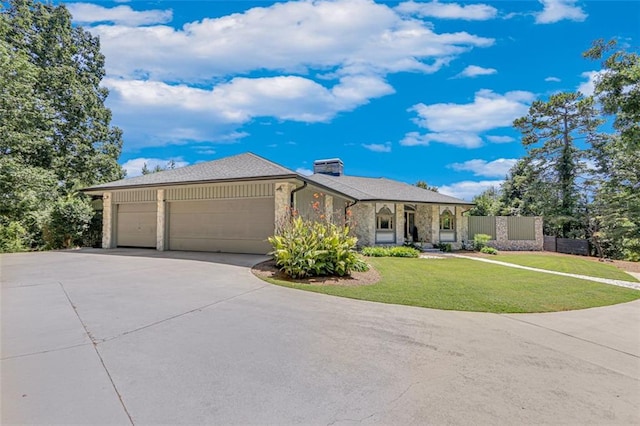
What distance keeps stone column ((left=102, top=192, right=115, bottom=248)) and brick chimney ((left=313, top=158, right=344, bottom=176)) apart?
1328cm

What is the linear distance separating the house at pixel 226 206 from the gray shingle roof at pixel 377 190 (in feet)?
0.68

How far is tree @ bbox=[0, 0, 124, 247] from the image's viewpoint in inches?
595

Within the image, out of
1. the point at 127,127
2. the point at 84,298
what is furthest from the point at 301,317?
the point at 127,127

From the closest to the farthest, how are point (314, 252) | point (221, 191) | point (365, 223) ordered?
point (314, 252)
point (221, 191)
point (365, 223)

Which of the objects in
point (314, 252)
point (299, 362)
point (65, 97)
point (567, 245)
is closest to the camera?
point (299, 362)

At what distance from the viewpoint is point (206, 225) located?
12961mm

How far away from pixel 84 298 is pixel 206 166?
9.12 metres


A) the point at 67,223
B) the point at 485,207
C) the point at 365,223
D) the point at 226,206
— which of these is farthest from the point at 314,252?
the point at 485,207

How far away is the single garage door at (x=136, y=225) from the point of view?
14.1 metres

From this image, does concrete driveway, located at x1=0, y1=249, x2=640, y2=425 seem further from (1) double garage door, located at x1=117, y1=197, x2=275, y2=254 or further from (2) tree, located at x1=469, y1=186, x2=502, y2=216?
(2) tree, located at x1=469, y1=186, x2=502, y2=216

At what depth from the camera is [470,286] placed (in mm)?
7848

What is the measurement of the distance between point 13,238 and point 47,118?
904cm

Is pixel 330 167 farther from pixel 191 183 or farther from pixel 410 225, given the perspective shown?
pixel 191 183

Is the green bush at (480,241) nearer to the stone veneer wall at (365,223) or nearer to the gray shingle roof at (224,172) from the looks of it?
the stone veneer wall at (365,223)
